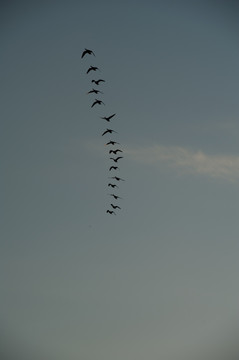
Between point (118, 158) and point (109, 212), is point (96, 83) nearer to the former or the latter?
point (118, 158)

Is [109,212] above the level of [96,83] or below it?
below

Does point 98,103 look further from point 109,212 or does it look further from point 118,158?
point 109,212

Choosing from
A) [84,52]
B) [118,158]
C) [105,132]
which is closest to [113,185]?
[118,158]

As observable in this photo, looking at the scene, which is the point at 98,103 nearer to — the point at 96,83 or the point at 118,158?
the point at 96,83

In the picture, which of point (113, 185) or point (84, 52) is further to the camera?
point (113, 185)

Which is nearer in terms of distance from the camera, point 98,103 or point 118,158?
point 98,103

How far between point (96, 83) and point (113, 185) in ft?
86.1

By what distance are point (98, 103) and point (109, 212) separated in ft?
103

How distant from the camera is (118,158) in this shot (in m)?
180

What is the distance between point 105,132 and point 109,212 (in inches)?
1037

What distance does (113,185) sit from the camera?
586ft

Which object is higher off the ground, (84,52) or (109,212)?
(84,52)

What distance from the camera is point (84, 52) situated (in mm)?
155250

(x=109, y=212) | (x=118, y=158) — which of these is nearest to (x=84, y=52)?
(x=118, y=158)
